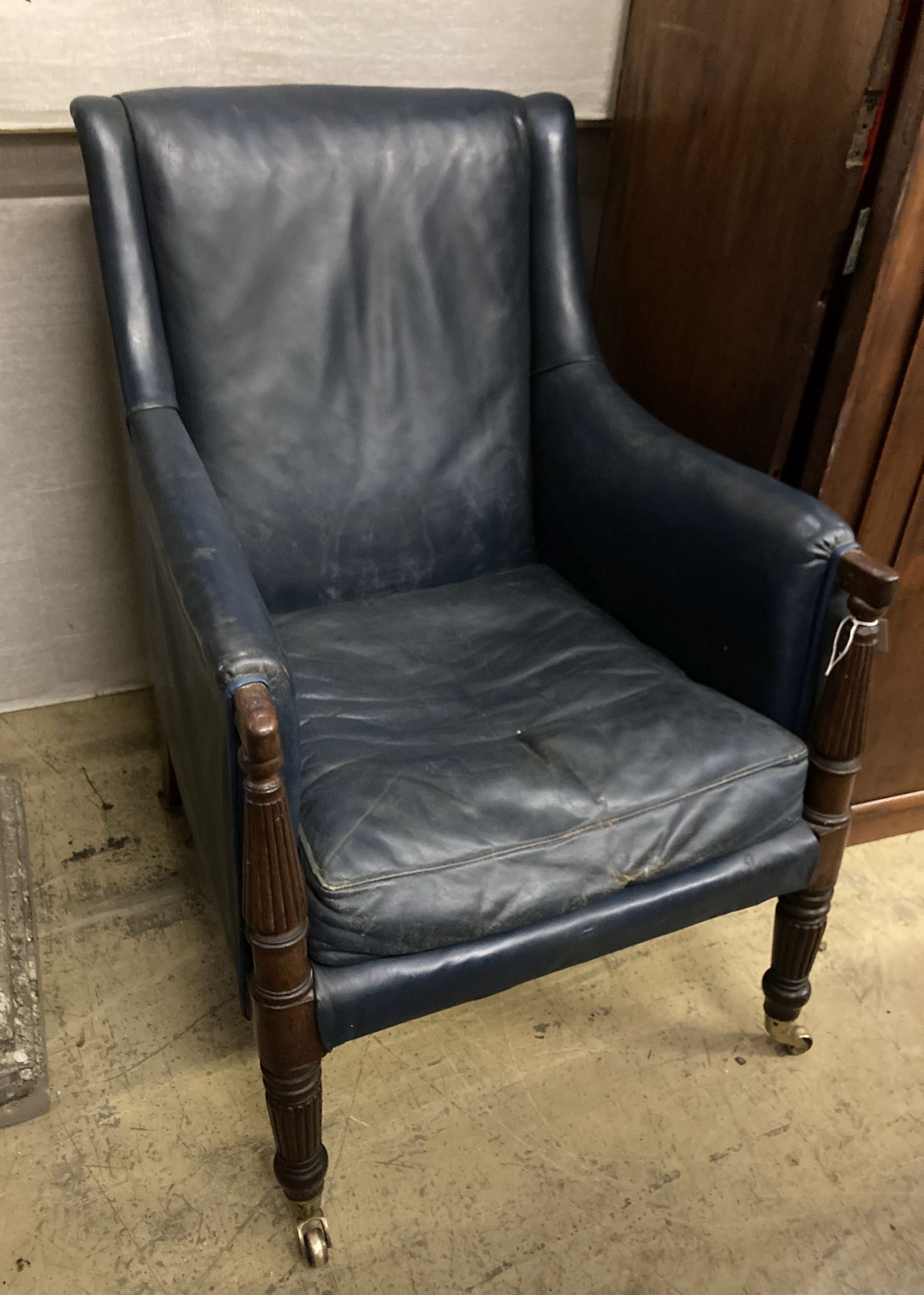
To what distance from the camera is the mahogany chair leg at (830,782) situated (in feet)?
3.51

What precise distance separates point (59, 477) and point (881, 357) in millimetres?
1238

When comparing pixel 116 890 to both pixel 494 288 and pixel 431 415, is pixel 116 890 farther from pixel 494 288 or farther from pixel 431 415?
pixel 494 288

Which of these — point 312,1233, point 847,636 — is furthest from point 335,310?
point 312,1233

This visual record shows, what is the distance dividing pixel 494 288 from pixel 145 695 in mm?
974

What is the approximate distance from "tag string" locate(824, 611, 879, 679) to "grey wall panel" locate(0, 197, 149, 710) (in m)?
1.17

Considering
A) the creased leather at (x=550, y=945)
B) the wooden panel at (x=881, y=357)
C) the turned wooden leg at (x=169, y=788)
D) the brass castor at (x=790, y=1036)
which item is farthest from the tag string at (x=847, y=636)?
the turned wooden leg at (x=169, y=788)

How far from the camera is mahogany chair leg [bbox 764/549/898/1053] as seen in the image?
3.51 ft

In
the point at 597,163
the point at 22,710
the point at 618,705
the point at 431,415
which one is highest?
the point at 597,163

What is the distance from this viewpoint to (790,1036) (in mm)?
1340

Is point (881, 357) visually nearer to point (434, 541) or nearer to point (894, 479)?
point (894, 479)

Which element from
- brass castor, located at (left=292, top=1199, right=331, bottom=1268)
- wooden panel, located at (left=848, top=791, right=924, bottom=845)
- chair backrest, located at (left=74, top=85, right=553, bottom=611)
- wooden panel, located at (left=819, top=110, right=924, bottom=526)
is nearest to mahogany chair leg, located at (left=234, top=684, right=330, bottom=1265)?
brass castor, located at (left=292, top=1199, right=331, bottom=1268)

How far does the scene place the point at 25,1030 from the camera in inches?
50.8

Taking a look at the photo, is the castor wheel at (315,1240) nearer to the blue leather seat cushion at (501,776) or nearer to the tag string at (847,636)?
the blue leather seat cushion at (501,776)

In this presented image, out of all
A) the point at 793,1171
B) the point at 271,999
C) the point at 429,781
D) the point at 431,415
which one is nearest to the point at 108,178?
the point at 431,415
